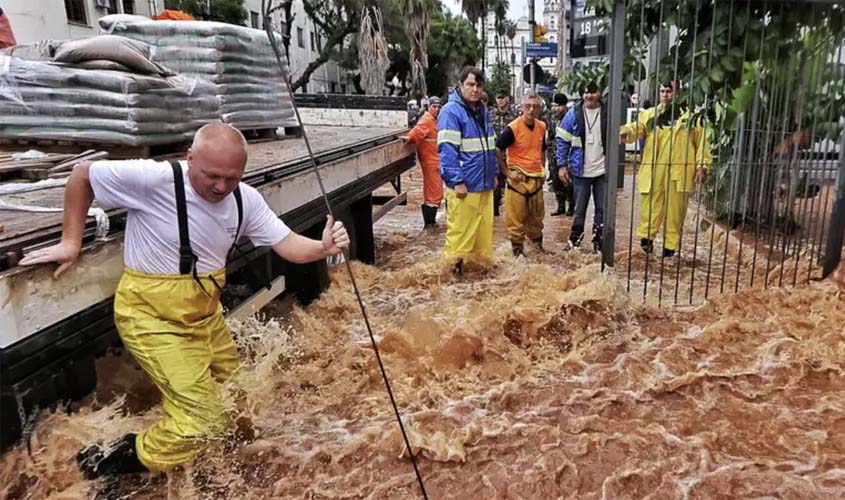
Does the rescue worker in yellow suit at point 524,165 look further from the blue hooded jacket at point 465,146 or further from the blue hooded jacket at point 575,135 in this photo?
the blue hooded jacket at point 465,146

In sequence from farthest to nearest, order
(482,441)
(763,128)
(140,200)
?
(763,128)
(482,441)
(140,200)

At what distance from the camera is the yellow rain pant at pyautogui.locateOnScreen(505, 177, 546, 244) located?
6.77 m

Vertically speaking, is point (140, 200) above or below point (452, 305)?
above

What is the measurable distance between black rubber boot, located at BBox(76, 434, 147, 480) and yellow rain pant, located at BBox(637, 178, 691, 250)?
4.95 metres

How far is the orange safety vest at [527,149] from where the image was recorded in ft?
22.0

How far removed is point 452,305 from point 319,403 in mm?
1913

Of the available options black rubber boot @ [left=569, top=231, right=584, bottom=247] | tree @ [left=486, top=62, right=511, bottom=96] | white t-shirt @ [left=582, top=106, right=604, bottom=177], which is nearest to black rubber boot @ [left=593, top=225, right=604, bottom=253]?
black rubber boot @ [left=569, top=231, right=584, bottom=247]

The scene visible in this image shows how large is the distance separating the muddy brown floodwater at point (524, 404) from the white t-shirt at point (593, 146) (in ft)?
5.95

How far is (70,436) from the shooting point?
9.07 feet

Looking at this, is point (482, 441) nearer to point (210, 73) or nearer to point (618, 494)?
point (618, 494)

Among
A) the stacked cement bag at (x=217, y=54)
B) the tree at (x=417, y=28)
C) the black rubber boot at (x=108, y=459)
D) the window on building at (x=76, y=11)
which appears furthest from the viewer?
the tree at (x=417, y=28)

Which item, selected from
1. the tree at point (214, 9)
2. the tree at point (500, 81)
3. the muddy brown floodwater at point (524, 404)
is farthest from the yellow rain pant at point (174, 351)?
the tree at point (500, 81)

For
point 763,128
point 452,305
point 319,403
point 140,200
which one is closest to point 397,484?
point 319,403

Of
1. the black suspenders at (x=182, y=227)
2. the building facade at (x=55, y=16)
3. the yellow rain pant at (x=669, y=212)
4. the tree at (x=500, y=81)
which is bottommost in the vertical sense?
the yellow rain pant at (x=669, y=212)
